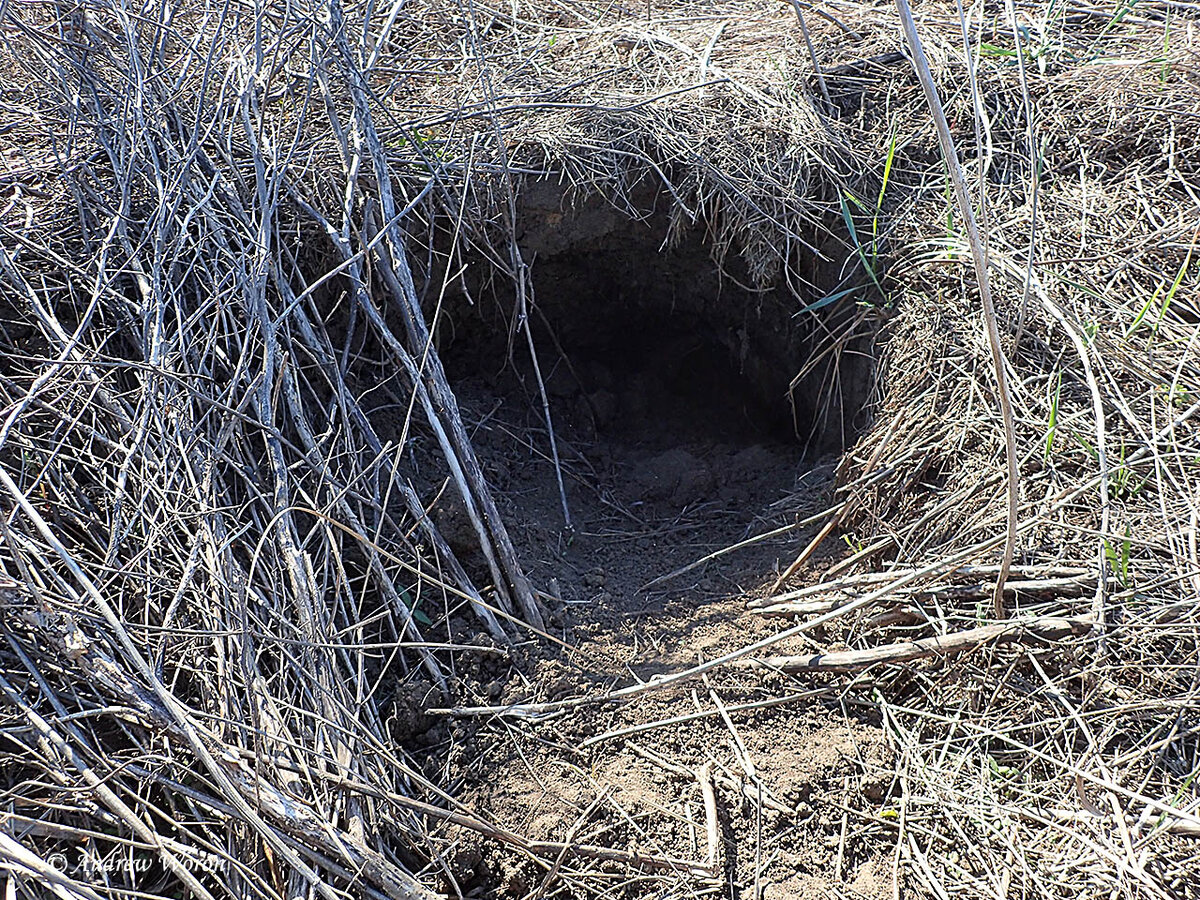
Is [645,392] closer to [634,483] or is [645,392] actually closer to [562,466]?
[634,483]

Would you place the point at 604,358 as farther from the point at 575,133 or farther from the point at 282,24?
the point at 282,24

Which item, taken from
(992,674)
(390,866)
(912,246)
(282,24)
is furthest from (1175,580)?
(282,24)

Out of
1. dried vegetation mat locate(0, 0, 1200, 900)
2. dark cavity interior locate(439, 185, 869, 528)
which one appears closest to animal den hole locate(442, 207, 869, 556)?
dark cavity interior locate(439, 185, 869, 528)

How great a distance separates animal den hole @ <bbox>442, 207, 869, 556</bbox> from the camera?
2.97 meters

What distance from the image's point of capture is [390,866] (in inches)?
65.7

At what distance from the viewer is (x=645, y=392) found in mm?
3674

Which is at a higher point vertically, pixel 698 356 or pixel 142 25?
pixel 142 25

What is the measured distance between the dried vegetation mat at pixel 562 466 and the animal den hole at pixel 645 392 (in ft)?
0.37

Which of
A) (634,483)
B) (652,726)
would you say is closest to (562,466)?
(634,483)

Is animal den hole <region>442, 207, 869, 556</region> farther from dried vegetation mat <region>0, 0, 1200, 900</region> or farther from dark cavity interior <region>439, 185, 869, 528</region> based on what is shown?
dried vegetation mat <region>0, 0, 1200, 900</region>

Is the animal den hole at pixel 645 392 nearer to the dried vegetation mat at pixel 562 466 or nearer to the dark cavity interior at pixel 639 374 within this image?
the dark cavity interior at pixel 639 374

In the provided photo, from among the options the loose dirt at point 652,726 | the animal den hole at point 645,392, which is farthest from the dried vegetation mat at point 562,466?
the animal den hole at point 645,392

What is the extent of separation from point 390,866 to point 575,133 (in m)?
2.20

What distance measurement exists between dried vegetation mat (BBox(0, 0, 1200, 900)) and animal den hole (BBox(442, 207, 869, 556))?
0.11 metres
